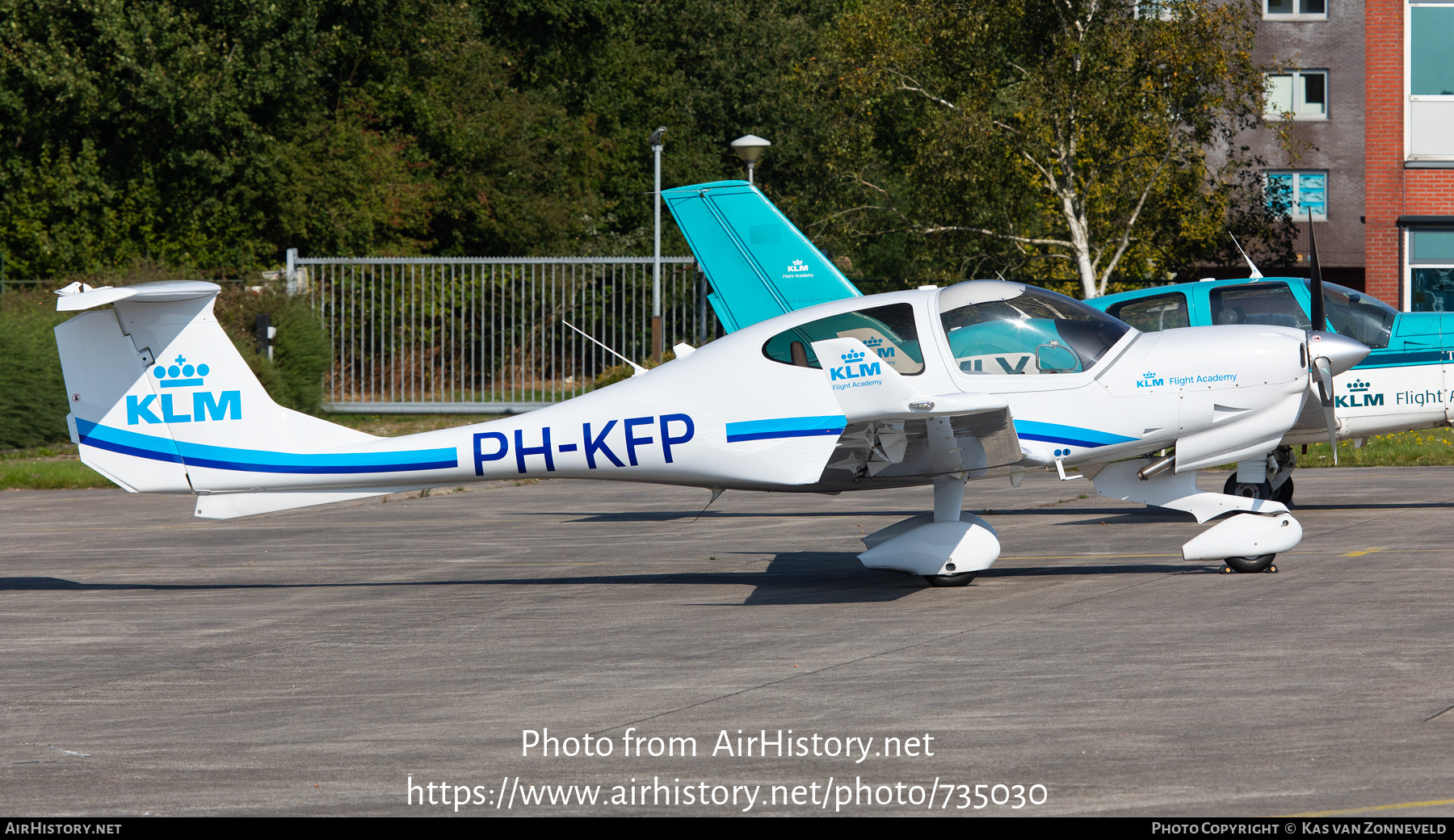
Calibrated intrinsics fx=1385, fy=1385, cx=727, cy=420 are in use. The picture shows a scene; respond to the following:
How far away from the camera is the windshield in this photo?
9.66 m

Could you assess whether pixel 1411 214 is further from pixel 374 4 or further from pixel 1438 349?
pixel 374 4

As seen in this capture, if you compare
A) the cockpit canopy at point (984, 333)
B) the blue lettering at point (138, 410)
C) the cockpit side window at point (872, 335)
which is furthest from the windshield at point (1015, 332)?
the blue lettering at point (138, 410)

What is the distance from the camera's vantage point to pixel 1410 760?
5.44 metres

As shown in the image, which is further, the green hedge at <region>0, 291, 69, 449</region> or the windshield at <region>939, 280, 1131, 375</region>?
the green hedge at <region>0, 291, 69, 449</region>

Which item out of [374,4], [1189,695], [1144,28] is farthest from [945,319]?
[374,4]

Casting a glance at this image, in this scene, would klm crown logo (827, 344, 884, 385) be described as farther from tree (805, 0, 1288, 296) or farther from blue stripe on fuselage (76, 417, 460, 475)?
tree (805, 0, 1288, 296)

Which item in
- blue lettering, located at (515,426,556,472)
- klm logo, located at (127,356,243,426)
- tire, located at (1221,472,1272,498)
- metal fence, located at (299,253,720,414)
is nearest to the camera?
klm logo, located at (127,356,243,426)

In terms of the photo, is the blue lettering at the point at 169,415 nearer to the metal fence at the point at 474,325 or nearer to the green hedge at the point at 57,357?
the green hedge at the point at 57,357

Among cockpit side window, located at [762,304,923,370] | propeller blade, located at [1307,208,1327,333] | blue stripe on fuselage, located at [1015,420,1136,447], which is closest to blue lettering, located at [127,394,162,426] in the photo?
cockpit side window, located at [762,304,923,370]

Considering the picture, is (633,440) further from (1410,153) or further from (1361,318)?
(1410,153)

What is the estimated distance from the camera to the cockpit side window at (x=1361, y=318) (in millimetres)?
12977

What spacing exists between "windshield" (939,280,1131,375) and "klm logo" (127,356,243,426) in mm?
5166

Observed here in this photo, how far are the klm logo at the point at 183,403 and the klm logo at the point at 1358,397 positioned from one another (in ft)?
31.6

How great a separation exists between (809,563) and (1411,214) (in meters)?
24.7
